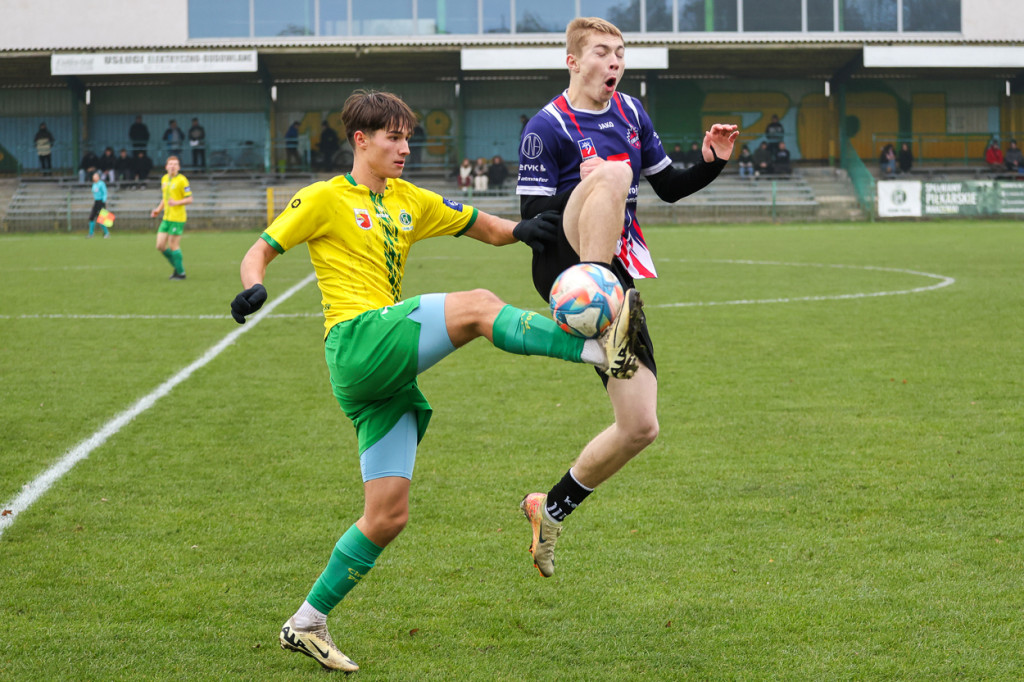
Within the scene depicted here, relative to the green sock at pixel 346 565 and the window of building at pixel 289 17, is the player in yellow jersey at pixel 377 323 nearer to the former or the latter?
the green sock at pixel 346 565

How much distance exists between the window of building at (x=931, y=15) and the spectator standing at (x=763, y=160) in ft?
22.9

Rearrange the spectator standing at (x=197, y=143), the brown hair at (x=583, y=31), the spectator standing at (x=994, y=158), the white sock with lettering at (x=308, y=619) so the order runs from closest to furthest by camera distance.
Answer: the white sock with lettering at (x=308, y=619)
the brown hair at (x=583, y=31)
the spectator standing at (x=994, y=158)
the spectator standing at (x=197, y=143)

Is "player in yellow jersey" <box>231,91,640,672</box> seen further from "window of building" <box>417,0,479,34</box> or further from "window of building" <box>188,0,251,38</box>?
"window of building" <box>188,0,251,38</box>

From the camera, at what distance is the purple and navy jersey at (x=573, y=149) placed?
14.6ft

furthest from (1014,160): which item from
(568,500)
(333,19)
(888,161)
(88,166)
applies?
(568,500)

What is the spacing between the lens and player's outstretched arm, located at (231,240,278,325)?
3.34 m

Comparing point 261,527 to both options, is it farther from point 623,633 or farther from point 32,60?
point 32,60

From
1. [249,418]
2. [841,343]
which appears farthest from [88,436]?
A: [841,343]

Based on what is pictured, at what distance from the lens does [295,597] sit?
4.14m

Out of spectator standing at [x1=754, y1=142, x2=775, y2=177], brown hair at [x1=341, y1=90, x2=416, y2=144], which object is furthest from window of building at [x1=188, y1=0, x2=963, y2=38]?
brown hair at [x1=341, y1=90, x2=416, y2=144]

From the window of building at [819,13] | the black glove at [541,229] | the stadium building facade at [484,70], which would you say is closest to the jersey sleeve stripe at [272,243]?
the black glove at [541,229]

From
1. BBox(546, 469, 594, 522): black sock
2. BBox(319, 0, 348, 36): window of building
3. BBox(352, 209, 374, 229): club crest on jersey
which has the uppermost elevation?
BBox(319, 0, 348, 36): window of building

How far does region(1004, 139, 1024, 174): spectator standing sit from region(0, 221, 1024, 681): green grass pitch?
2826 centimetres

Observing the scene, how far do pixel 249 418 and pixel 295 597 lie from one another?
3.23 metres
